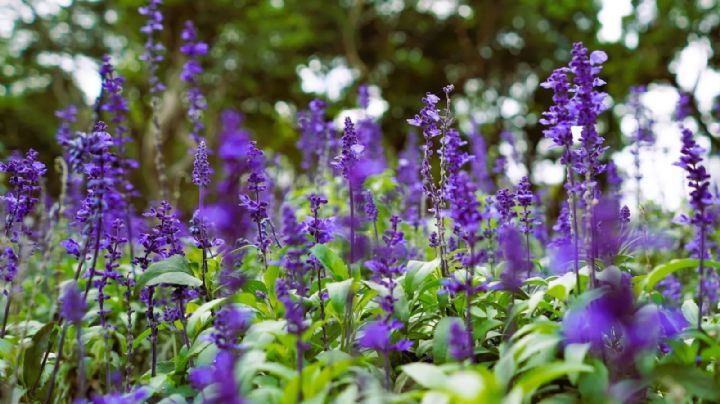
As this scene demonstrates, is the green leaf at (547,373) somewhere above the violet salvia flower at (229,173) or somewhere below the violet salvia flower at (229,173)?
below

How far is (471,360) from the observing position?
8.75 ft

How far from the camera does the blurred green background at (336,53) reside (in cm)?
1752

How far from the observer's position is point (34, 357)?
3.30 metres

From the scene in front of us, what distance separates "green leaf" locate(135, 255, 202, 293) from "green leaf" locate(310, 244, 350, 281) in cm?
60

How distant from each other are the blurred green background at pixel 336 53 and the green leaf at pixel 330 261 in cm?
1405

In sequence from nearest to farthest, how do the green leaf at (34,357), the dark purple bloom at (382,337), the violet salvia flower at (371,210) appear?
1. the dark purple bloom at (382,337)
2. the green leaf at (34,357)
3. the violet salvia flower at (371,210)

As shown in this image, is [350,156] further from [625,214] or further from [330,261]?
[625,214]

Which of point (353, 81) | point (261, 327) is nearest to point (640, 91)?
point (261, 327)

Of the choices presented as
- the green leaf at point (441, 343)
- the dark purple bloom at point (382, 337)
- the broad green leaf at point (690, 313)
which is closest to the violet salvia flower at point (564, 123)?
the green leaf at point (441, 343)

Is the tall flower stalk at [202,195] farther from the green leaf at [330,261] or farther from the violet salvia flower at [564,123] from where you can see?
the violet salvia flower at [564,123]

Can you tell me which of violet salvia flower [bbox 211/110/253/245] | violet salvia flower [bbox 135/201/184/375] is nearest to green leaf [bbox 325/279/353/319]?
violet salvia flower [bbox 211/110/253/245]

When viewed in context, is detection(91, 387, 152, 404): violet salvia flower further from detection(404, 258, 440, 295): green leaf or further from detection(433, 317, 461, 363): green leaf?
detection(404, 258, 440, 295): green leaf

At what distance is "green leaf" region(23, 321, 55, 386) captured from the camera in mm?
3285

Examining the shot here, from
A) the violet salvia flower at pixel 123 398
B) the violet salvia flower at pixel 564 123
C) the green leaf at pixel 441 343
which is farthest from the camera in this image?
the violet salvia flower at pixel 564 123
